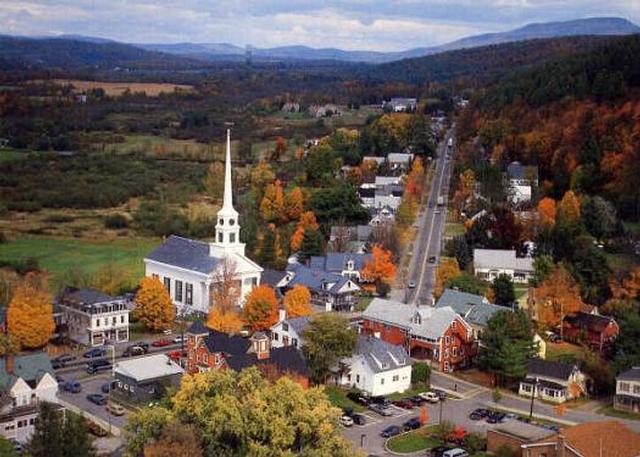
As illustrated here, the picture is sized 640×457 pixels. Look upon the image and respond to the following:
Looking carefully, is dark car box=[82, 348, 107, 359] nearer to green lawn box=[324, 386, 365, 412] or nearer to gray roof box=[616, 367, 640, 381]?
green lawn box=[324, 386, 365, 412]

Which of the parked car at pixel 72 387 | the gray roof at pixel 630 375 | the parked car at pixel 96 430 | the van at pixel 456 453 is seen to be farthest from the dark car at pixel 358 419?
the parked car at pixel 72 387

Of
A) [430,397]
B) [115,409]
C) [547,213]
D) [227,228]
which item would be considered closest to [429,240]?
[547,213]

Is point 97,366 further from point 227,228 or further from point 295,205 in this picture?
point 295,205

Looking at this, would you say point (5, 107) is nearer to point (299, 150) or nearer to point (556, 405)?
point (299, 150)

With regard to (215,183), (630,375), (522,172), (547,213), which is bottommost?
(215,183)

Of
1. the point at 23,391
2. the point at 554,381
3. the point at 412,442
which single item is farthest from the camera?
the point at 554,381

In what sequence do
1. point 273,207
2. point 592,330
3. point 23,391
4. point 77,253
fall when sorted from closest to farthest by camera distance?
point 23,391 → point 592,330 → point 77,253 → point 273,207

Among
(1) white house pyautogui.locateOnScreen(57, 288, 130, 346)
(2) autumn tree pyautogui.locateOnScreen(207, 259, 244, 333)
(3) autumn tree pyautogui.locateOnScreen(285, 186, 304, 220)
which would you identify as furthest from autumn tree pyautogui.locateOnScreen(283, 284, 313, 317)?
(3) autumn tree pyautogui.locateOnScreen(285, 186, 304, 220)
